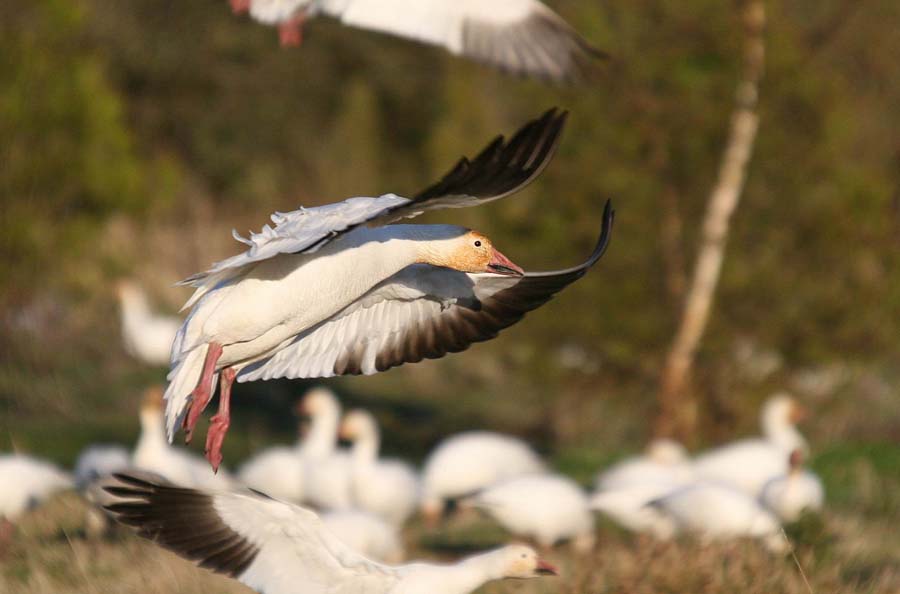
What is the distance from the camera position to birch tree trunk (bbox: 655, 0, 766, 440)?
568 inches

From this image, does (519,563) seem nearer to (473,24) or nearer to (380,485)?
(473,24)

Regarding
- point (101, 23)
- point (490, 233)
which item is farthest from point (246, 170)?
point (490, 233)

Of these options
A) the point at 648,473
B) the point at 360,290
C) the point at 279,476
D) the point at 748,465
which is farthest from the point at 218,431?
the point at 748,465

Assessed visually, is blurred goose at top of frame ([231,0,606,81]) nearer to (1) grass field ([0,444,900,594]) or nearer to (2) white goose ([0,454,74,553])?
(1) grass field ([0,444,900,594])

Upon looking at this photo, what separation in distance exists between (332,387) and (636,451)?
15.8 feet

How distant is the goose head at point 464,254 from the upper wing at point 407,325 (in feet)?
1.34

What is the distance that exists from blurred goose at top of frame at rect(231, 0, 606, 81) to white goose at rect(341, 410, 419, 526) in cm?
408

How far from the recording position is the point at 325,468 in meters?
11.4

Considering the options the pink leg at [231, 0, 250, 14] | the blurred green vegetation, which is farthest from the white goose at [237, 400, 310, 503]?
the pink leg at [231, 0, 250, 14]

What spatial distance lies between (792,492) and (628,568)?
93.0 inches

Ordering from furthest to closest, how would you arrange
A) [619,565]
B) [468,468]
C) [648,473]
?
1. [468,468]
2. [648,473]
3. [619,565]

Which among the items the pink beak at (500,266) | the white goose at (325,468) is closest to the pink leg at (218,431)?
the pink beak at (500,266)

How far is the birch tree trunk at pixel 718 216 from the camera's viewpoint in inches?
568

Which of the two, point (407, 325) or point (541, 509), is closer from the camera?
point (407, 325)
